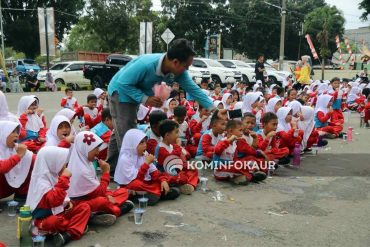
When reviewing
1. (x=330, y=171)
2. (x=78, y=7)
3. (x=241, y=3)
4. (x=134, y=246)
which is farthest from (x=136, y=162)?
(x=241, y=3)

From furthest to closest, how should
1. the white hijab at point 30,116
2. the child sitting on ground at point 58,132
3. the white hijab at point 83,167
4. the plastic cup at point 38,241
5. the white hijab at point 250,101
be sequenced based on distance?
the white hijab at point 250,101 → the white hijab at point 30,116 → the child sitting on ground at point 58,132 → the white hijab at point 83,167 → the plastic cup at point 38,241

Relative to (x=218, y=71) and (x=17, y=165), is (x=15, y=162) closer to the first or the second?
(x=17, y=165)

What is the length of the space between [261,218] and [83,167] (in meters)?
1.82

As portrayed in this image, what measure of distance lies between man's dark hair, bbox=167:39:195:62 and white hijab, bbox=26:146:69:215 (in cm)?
152

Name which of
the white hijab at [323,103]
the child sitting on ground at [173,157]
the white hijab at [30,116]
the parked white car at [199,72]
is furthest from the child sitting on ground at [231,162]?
the parked white car at [199,72]

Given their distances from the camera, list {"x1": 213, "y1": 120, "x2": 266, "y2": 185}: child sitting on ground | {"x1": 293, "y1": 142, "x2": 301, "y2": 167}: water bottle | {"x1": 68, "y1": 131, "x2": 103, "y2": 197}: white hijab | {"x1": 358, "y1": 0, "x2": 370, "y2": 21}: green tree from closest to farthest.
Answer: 1. {"x1": 68, "y1": 131, "x2": 103, "y2": 197}: white hijab
2. {"x1": 213, "y1": 120, "x2": 266, "y2": 185}: child sitting on ground
3. {"x1": 293, "y1": 142, "x2": 301, "y2": 167}: water bottle
4. {"x1": 358, "y1": 0, "x2": 370, "y2": 21}: green tree

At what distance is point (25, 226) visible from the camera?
3.41 m

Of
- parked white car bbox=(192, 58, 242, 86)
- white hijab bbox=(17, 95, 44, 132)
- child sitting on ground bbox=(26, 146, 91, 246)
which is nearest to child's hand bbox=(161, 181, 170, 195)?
child sitting on ground bbox=(26, 146, 91, 246)

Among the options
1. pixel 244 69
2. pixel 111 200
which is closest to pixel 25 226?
pixel 111 200

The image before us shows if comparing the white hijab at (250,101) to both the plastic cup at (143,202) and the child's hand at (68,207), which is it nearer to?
the plastic cup at (143,202)

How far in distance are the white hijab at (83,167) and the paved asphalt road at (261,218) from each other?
39cm

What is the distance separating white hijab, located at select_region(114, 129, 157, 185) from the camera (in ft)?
14.9

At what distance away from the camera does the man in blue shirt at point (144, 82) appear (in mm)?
4402

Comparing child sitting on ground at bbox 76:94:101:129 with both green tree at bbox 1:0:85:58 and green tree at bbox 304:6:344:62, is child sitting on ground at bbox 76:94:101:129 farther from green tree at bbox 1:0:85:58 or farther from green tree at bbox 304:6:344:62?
green tree at bbox 304:6:344:62
